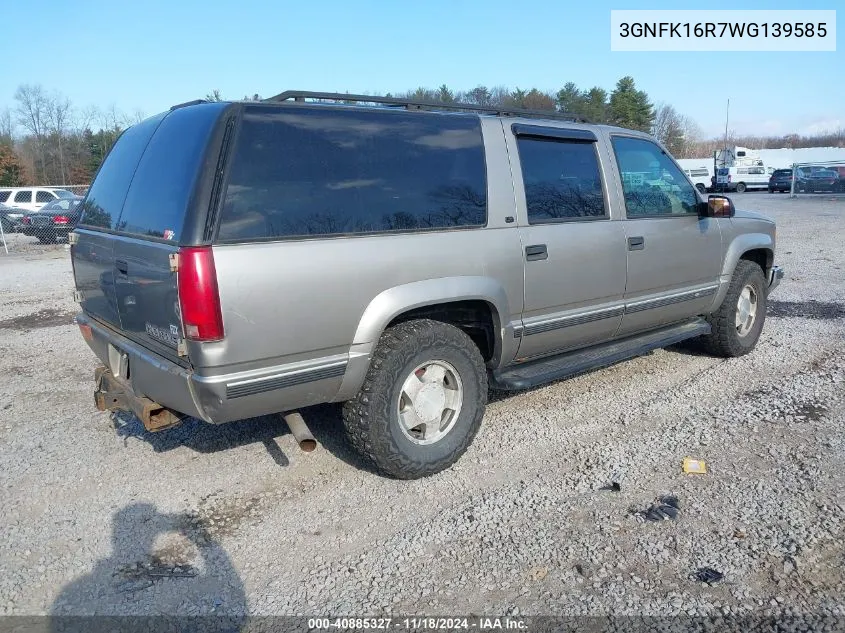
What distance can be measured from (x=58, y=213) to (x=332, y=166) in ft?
60.5

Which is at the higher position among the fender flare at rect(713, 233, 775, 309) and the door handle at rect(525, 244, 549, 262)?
the door handle at rect(525, 244, 549, 262)

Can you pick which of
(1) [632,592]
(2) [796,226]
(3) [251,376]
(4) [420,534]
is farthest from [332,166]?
(2) [796,226]

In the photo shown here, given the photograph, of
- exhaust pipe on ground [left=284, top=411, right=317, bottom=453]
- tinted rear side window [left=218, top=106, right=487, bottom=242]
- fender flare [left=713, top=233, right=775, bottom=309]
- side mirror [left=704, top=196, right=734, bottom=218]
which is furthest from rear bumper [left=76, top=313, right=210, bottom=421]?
fender flare [left=713, top=233, right=775, bottom=309]

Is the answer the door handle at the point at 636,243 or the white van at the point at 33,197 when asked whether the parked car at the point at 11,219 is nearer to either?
the white van at the point at 33,197

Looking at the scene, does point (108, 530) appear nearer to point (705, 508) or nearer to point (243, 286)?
point (243, 286)

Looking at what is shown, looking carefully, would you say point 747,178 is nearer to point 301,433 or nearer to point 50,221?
point 50,221

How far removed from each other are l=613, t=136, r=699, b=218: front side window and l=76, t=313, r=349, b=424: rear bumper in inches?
106

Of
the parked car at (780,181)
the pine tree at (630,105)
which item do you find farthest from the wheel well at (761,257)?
the pine tree at (630,105)

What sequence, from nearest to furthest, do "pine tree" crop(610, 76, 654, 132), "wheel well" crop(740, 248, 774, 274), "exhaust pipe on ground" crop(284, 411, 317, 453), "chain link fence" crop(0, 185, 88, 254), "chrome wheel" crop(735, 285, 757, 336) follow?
1. "exhaust pipe on ground" crop(284, 411, 317, 453)
2. "chrome wheel" crop(735, 285, 757, 336)
3. "wheel well" crop(740, 248, 774, 274)
4. "chain link fence" crop(0, 185, 88, 254)
5. "pine tree" crop(610, 76, 654, 132)

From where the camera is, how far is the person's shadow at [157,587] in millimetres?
2650

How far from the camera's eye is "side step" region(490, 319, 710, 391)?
13.7 feet

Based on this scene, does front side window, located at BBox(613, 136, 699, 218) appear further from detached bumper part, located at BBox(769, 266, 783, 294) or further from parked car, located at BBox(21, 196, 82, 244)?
parked car, located at BBox(21, 196, 82, 244)

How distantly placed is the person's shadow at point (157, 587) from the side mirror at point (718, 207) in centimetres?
429

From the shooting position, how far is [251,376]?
309cm
